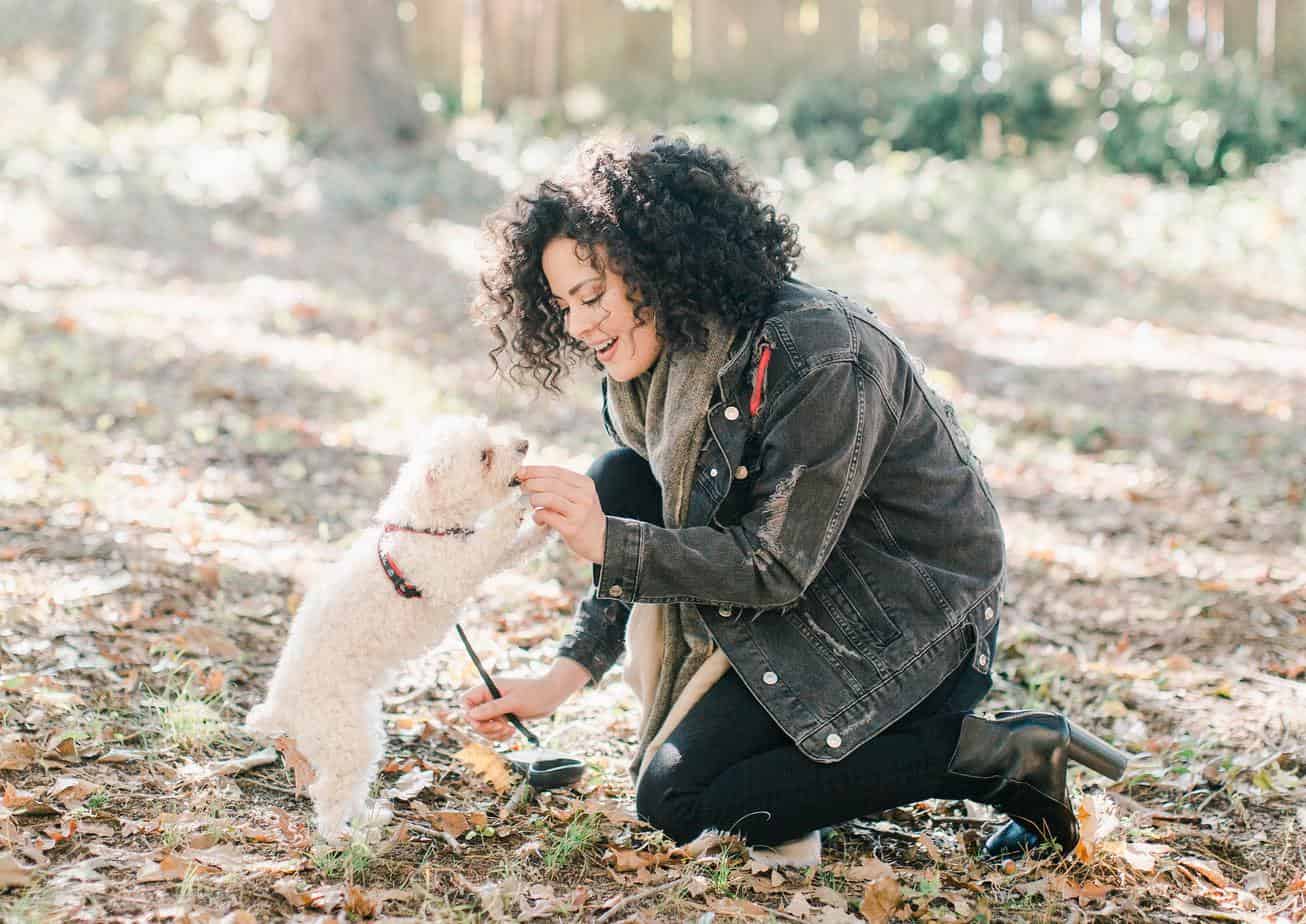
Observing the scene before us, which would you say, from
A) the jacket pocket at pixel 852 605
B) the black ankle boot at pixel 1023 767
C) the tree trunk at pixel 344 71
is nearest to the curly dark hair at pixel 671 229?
the jacket pocket at pixel 852 605

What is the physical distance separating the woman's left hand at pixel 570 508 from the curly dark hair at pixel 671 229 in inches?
17.7

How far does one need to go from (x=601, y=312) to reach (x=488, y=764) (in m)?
1.36

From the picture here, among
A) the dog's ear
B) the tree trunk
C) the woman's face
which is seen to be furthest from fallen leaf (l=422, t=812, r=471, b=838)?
the tree trunk

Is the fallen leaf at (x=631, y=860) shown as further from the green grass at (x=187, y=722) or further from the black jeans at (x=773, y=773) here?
the green grass at (x=187, y=722)

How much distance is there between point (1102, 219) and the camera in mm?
10914

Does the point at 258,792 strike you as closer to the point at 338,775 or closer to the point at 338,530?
the point at 338,775

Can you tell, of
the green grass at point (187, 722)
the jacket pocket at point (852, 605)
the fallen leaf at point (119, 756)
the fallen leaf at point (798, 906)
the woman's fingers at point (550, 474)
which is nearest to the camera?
the fallen leaf at point (798, 906)

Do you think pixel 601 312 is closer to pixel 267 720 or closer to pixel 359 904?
pixel 267 720

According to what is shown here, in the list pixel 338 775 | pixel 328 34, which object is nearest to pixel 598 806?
pixel 338 775

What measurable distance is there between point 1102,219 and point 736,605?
358 inches

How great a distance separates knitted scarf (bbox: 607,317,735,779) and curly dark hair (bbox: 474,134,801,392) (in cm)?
7

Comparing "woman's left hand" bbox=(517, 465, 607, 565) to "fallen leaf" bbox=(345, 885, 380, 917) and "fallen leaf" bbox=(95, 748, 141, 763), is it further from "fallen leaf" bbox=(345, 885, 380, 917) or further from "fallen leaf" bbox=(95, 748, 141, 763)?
"fallen leaf" bbox=(95, 748, 141, 763)

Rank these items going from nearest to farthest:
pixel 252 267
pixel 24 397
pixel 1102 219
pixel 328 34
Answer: pixel 24 397
pixel 252 267
pixel 1102 219
pixel 328 34

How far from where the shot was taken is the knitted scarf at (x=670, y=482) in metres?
3.12
